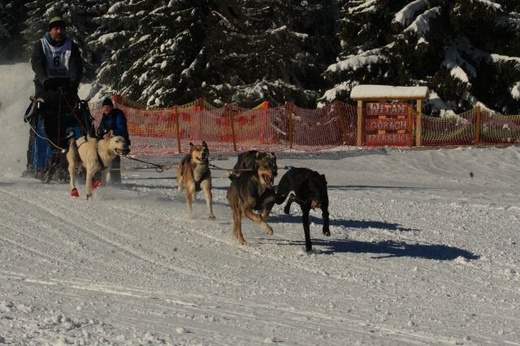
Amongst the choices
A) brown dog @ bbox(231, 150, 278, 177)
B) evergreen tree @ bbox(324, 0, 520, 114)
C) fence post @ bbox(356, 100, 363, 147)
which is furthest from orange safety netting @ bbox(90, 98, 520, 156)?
brown dog @ bbox(231, 150, 278, 177)

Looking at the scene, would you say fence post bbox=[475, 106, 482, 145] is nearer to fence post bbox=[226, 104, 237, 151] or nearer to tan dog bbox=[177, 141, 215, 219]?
fence post bbox=[226, 104, 237, 151]

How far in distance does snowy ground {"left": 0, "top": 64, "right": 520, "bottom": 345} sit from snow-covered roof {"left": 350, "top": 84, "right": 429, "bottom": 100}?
11.5 metres

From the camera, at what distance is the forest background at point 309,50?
89.6 feet

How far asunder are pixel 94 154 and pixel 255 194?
3.55 meters

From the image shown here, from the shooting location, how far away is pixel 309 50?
3625 centimetres

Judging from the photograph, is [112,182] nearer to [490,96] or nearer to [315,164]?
[315,164]

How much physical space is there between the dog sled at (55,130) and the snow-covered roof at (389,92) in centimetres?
1367

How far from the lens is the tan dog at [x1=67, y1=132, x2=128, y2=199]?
35.5ft

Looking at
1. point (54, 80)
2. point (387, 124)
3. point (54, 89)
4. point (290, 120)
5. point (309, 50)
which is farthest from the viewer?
point (309, 50)

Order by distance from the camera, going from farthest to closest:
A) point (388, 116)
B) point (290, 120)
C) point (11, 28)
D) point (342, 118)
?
point (11, 28), point (342, 118), point (388, 116), point (290, 120)

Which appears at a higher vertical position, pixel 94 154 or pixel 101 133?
pixel 101 133

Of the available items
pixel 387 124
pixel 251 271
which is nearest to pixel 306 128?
pixel 387 124

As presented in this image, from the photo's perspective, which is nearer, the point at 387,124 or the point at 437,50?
the point at 387,124

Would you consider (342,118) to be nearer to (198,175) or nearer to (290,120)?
(290,120)
